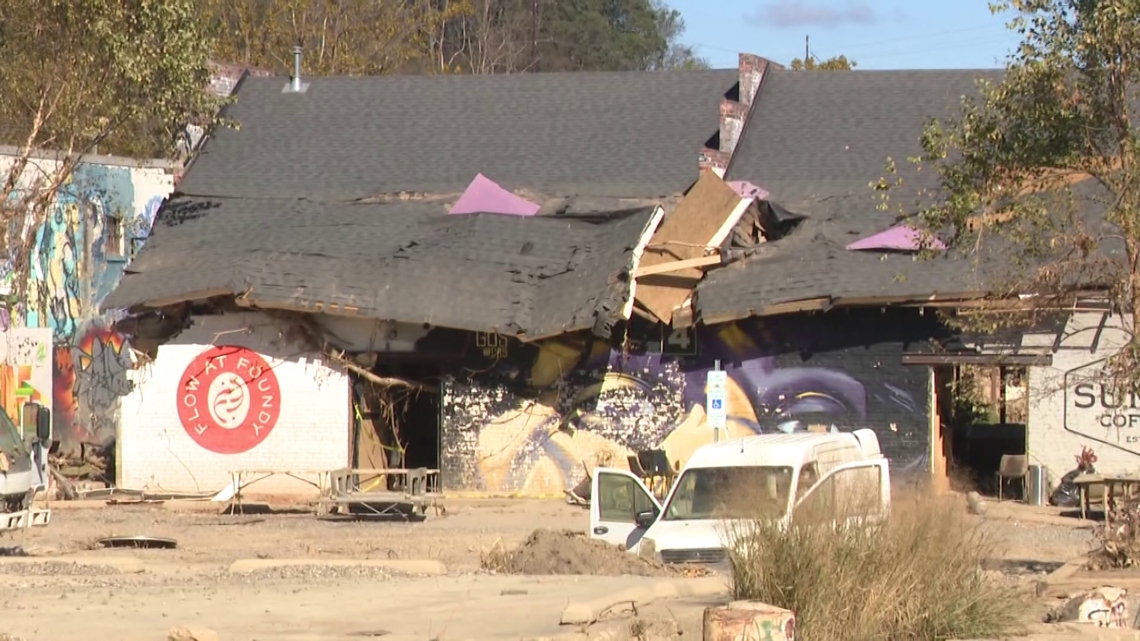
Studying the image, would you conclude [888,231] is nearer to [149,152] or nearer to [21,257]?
[21,257]

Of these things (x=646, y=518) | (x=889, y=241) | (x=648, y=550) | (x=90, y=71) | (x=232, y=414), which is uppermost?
(x=90, y=71)

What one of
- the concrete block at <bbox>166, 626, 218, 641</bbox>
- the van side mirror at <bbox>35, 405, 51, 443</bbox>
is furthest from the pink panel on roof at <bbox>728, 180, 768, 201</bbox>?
the concrete block at <bbox>166, 626, 218, 641</bbox>

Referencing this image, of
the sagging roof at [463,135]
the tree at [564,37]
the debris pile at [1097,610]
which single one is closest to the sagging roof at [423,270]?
the sagging roof at [463,135]

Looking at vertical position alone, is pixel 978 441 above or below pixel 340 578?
above

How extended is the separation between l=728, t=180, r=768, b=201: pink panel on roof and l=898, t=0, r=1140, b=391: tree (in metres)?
12.1

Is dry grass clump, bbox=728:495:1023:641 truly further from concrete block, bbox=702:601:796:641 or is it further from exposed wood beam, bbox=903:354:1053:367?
exposed wood beam, bbox=903:354:1053:367

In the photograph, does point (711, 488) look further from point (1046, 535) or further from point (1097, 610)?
point (1046, 535)

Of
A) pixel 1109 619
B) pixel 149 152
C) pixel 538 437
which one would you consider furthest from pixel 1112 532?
pixel 149 152

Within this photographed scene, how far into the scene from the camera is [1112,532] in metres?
17.8

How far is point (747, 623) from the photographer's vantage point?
10633 millimetres

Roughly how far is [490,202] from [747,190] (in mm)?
4534

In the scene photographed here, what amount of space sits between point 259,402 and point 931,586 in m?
18.2

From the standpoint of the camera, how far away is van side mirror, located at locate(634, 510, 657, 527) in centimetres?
1878

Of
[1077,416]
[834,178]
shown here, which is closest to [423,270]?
[834,178]
